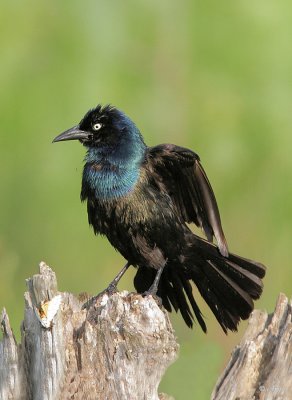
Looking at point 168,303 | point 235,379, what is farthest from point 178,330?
point 235,379

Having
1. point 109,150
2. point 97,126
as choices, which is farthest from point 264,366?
point 97,126

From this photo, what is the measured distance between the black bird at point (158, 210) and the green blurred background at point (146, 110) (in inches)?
37.3

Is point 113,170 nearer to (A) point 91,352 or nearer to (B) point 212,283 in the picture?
(B) point 212,283

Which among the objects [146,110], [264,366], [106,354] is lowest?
[264,366]

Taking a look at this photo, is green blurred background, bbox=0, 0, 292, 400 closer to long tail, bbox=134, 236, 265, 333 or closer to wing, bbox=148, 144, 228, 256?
long tail, bbox=134, 236, 265, 333

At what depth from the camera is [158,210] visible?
Answer: 4844mm

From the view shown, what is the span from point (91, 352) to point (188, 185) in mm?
1363

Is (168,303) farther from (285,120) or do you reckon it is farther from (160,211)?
(285,120)

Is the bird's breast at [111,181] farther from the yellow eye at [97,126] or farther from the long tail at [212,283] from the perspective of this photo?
the long tail at [212,283]

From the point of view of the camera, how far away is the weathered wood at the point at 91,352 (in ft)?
11.9

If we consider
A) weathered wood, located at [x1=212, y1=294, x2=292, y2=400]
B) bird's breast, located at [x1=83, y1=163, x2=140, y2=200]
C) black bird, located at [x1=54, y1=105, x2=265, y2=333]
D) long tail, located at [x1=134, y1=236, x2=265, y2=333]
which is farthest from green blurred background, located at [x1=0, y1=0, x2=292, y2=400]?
weathered wood, located at [x1=212, y1=294, x2=292, y2=400]

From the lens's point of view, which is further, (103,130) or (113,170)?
(103,130)

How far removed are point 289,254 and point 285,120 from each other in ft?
2.90

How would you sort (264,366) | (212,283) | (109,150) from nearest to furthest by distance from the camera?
(264,366) < (109,150) < (212,283)
